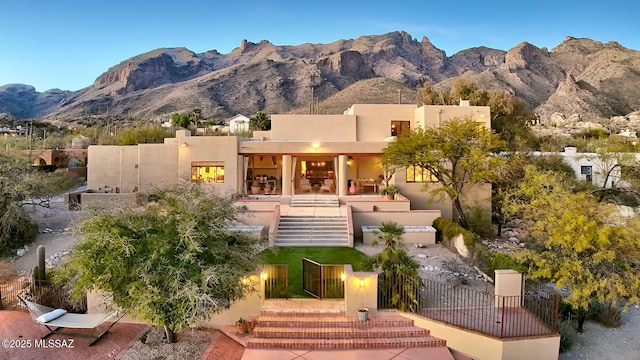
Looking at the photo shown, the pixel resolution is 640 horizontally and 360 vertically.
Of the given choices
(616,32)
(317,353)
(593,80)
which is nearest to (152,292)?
(317,353)

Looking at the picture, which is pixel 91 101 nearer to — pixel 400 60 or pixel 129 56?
pixel 129 56

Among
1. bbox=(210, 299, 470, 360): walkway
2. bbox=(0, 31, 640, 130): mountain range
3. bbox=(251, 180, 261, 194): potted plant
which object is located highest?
bbox=(0, 31, 640, 130): mountain range

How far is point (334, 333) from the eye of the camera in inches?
356

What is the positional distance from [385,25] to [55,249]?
167 metres

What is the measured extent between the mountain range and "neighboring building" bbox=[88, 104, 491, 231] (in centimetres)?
955

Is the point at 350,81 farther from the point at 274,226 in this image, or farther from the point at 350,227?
the point at 274,226

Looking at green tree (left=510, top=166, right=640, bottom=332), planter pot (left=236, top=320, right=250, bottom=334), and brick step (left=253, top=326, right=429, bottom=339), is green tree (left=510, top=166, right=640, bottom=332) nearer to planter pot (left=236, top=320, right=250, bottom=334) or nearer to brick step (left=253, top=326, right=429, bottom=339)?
brick step (left=253, top=326, right=429, bottom=339)

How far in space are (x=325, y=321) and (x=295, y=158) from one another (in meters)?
15.7

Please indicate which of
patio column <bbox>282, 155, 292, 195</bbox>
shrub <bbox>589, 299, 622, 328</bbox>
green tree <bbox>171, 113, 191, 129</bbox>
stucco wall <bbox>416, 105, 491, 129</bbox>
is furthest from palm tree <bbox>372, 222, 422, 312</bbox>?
green tree <bbox>171, 113, 191, 129</bbox>

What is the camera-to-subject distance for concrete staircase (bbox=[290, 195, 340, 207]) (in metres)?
20.7

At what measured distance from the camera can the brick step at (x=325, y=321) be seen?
9.34 m

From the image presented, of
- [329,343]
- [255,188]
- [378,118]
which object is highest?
[378,118]

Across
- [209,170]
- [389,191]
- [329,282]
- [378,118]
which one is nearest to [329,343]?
[329,282]

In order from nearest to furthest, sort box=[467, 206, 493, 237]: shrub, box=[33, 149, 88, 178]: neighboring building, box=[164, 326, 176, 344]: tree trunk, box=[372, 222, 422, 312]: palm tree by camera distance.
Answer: box=[164, 326, 176, 344]: tree trunk < box=[372, 222, 422, 312]: palm tree < box=[467, 206, 493, 237]: shrub < box=[33, 149, 88, 178]: neighboring building
